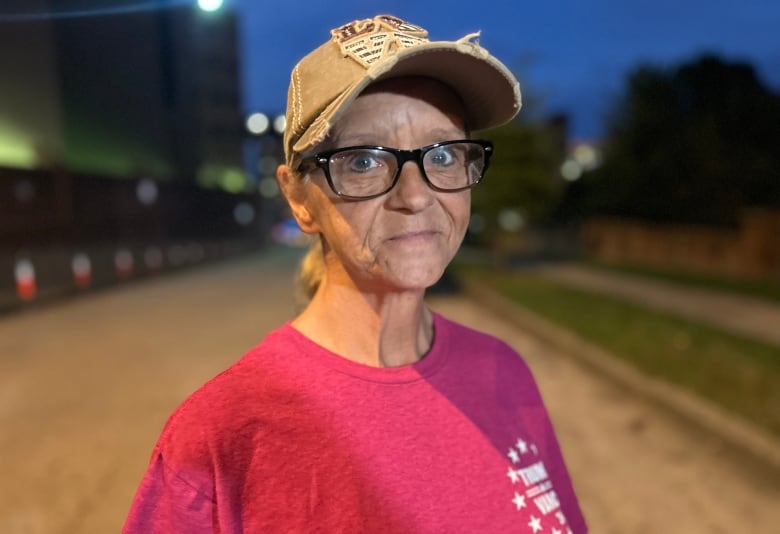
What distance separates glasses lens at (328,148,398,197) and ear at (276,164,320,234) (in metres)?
0.12

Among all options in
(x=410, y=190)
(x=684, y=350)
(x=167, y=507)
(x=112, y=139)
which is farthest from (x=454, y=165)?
(x=112, y=139)

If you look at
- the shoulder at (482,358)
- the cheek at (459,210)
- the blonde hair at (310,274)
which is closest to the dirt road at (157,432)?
the shoulder at (482,358)

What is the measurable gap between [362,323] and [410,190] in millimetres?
334

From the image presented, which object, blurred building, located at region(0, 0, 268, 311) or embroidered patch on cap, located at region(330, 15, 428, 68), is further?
blurred building, located at region(0, 0, 268, 311)

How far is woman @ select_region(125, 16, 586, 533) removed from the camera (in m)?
1.18

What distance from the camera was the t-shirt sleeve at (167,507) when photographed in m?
1.14

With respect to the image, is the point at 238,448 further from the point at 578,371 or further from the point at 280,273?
the point at 280,273

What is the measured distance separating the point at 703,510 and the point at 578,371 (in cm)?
326

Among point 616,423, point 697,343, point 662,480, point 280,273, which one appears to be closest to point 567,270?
point 280,273

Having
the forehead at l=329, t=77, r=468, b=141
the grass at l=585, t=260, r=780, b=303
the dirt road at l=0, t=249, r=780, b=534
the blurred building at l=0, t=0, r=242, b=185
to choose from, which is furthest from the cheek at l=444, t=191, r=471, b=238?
the grass at l=585, t=260, r=780, b=303

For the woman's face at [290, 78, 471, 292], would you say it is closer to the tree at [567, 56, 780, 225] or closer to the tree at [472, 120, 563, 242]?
the tree at [472, 120, 563, 242]

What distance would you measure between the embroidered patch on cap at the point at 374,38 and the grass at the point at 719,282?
11500mm

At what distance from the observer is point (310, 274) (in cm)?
165

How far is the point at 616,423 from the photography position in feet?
17.0
